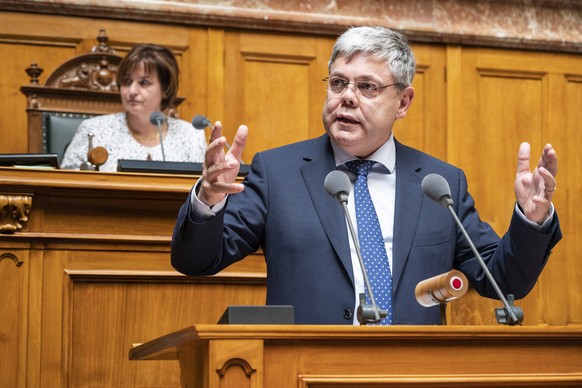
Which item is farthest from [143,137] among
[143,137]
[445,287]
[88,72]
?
[445,287]

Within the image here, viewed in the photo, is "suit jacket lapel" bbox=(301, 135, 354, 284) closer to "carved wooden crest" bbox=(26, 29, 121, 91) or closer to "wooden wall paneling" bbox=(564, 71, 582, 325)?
"carved wooden crest" bbox=(26, 29, 121, 91)

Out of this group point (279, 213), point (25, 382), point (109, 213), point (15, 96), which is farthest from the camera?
point (15, 96)

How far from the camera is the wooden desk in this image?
2.88 metres

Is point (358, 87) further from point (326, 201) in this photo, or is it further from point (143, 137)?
point (143, 137)

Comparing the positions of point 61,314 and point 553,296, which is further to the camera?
point 553,296

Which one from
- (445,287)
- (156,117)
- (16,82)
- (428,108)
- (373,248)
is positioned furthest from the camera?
(428,108)

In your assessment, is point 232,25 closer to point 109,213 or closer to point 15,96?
point 15,96

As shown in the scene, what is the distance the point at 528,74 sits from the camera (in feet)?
19.6

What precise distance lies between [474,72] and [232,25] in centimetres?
145

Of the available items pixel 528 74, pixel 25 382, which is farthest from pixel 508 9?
pixel 25 382

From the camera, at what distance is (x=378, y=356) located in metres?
1.74

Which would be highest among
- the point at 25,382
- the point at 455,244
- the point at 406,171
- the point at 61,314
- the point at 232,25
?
the point at 232,25

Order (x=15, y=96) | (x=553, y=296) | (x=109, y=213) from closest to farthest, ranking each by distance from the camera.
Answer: (x=109, y=213), (x=15, y=96), (x=553, y=296)

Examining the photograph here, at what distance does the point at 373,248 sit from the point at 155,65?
235cm
